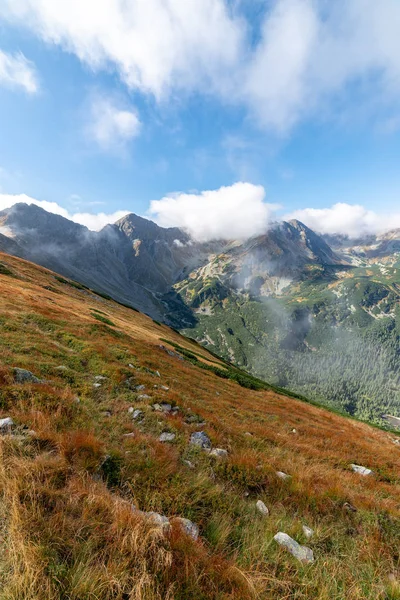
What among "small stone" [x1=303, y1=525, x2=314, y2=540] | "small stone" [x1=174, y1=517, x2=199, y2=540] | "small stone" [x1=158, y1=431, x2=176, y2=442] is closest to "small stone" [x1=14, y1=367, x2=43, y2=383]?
"small stone" [x1=158, y1=431, x2=176, y2=442]

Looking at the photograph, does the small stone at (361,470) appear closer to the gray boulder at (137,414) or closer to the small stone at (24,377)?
the gray boulder at (137,414)

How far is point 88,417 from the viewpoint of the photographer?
7.99 meters

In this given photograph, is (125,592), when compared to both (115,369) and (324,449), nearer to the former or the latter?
(115,369)

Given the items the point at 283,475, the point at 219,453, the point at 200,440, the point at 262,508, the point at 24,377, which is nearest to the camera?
the point at 262,508

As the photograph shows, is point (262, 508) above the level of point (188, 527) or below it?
below

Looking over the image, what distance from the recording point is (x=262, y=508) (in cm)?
584

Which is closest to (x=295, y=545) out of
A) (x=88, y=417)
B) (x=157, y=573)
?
(x=157, y=573)

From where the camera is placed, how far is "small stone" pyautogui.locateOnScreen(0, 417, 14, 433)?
595 cm

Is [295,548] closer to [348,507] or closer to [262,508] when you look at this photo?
[262,508]

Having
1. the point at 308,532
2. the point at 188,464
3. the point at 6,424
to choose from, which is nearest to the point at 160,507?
the point at 188,464

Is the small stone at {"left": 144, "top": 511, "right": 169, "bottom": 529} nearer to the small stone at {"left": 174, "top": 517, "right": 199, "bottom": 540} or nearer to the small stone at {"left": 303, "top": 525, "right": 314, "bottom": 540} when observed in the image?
the small stone at {"left": 174, "top": 517, "right": 199, "bottom": 540}

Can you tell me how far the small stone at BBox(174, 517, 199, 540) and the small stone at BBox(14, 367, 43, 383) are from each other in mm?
7230

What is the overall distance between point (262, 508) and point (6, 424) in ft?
20.6

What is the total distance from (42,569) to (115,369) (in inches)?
403
